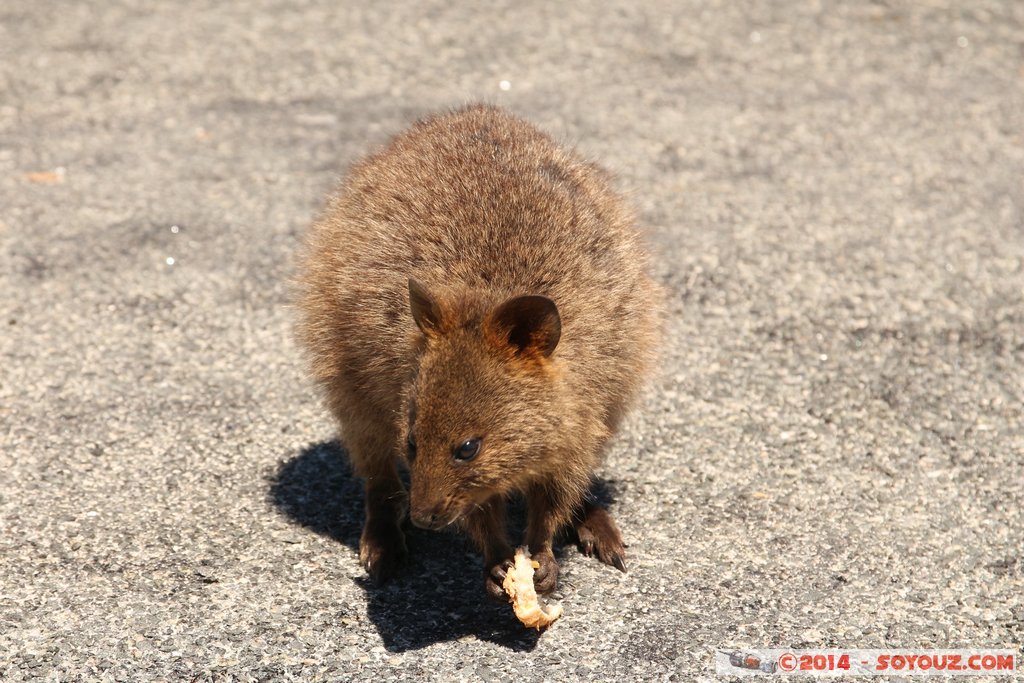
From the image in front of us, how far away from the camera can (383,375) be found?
4332mm

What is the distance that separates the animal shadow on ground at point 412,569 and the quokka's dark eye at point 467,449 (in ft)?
2.45

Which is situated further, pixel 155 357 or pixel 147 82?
pixel 147 82

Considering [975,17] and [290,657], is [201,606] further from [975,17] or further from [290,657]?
[975,17]

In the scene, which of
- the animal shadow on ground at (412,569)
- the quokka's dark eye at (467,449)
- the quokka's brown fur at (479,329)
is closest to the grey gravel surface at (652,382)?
the animal shadow on ground at (412,569)

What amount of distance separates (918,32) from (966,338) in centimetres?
463

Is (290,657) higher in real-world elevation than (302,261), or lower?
lower

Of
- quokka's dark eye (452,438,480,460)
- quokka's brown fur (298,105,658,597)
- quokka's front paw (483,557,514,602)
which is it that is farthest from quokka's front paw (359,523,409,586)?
quokka's dark eye (452,438,480,460)

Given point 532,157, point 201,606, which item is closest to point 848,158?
point 532,157

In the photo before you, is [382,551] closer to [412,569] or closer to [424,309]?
[412,569]

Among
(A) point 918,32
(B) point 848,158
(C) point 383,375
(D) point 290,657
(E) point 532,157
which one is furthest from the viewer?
(A) point 918,32

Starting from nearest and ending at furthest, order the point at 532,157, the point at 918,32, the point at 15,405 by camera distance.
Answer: the point at 532,157 < the point at 15,405 < the point at 918,32

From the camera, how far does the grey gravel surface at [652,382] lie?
4281 mm

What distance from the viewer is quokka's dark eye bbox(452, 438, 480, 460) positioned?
388 centimetres

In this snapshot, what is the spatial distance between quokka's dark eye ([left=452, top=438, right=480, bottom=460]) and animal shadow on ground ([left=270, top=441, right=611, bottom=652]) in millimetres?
748
